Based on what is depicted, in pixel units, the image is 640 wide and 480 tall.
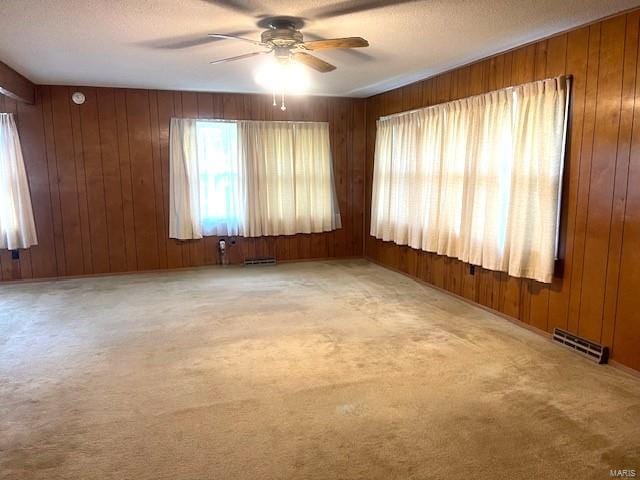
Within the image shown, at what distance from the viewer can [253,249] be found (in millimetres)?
6559

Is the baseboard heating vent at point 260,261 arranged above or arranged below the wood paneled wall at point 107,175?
below

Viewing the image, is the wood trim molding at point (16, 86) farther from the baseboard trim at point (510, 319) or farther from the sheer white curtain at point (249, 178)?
the baseboard trim at point (510, 319)

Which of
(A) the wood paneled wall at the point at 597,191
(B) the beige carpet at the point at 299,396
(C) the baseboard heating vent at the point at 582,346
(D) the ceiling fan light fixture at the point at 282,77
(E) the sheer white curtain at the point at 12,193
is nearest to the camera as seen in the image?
(B) the beige carpet at the point at 299,396

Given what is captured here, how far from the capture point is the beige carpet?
84.7 inches

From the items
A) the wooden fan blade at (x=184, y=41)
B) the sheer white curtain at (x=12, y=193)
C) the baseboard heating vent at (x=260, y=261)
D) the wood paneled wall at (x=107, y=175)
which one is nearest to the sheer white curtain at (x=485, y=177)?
the baseboard heating vent at (x=260, y=261)

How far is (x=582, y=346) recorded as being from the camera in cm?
338

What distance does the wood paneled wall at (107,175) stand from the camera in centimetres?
559

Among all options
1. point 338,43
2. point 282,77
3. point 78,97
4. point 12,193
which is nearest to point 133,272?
point 12,193

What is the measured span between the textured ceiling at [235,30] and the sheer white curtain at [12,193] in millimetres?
813

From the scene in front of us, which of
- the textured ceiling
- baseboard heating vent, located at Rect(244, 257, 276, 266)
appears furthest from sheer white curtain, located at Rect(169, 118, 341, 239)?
the textured ceiling

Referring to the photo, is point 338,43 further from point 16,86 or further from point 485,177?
point 16,86

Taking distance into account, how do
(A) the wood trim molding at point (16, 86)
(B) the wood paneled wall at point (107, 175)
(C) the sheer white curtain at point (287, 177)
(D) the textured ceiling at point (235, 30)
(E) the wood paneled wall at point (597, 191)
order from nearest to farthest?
(D) the textured ceiling at point (235, 30) → (E) the wood paneled wall at point (597, 191) → (A) the wood trim molding at point (16, 86) → (B) the wood paneled wall at point (107, 175) → (C) the sheer white curtain at point (287, 177)

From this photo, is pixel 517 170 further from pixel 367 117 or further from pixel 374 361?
pixel 367 117

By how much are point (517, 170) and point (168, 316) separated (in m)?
3.31
